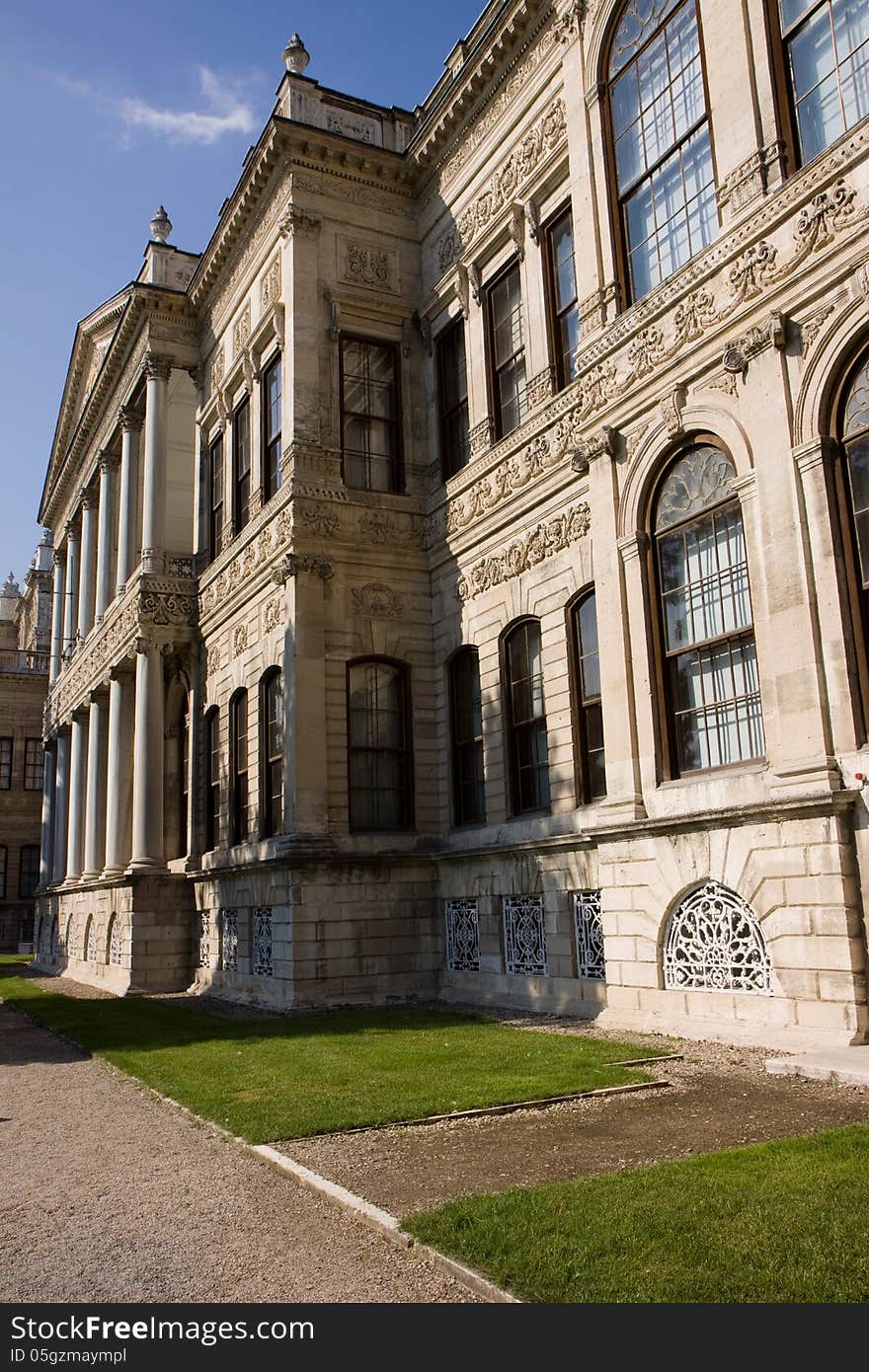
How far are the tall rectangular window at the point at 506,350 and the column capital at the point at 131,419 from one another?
12.3 metres

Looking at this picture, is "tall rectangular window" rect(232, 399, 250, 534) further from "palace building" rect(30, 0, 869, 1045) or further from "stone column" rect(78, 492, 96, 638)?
"stone column" rect(78, 492, 96, 638)

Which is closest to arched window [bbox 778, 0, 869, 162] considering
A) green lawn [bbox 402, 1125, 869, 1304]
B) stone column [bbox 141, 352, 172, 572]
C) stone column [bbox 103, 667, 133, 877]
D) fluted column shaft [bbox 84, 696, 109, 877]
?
green lawn [bbox 402, 1125, 869, 1304]

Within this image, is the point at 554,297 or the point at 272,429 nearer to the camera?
the point at 554,297

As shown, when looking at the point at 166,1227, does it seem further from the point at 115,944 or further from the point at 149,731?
the point at 115,944

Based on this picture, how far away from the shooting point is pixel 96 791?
29156 mm

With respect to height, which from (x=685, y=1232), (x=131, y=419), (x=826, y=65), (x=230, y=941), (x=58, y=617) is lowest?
(x=685, y=1232)

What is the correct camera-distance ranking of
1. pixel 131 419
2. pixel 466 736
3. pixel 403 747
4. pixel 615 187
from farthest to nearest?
pixel 131 419 < pixel 403 747 < pixel 466 736 < pixel 615 187

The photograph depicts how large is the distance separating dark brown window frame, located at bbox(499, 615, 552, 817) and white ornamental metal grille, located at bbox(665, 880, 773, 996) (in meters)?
3.97

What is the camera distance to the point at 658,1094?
8539 mm

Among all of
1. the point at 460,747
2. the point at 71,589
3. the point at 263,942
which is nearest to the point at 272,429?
the point at 460,747

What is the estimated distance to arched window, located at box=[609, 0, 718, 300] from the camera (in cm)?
1316

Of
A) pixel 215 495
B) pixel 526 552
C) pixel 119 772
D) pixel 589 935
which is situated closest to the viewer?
pixel 589 935

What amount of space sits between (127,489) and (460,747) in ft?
44.1

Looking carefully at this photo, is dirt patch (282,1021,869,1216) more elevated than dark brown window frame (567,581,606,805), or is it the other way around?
dark brown window frame (567,581,606,805)
